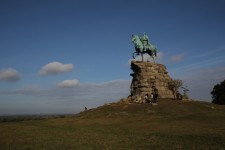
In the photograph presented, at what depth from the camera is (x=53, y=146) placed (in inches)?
837

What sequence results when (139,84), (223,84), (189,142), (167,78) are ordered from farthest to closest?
(223,84), (167,78), (139,84), (189,142)

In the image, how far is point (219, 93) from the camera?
9700cm

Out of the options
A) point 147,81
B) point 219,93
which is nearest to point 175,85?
point 147,81

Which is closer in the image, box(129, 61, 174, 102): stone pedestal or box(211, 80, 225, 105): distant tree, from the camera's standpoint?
box(129, 61, 174, 102): stone pedestal

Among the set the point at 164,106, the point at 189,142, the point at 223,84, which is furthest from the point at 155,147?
the point at 223,84

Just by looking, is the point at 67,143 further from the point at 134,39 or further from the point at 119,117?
the point at 134,39

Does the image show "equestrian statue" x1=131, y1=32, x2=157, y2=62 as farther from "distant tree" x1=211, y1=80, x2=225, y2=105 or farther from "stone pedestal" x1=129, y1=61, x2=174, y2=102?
"distant tree" x1=211, y1=80, x2=225, y2=105

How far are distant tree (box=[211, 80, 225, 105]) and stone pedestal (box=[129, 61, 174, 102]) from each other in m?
31.0

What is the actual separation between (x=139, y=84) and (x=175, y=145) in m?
48.0

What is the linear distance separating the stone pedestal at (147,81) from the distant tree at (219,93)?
102 feet

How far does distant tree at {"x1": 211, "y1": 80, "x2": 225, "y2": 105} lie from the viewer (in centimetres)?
9386

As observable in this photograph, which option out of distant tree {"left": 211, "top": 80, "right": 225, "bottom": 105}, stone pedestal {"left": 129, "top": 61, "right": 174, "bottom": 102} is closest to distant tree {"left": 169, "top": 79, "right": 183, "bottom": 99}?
stone pedestal {"left": 129, "top": 61, "right": 174, "bottom": 102}

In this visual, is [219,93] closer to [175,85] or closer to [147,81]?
[175,85]

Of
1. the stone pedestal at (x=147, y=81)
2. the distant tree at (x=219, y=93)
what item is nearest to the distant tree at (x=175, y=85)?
the stone pedestal at (x=147, y=81)
